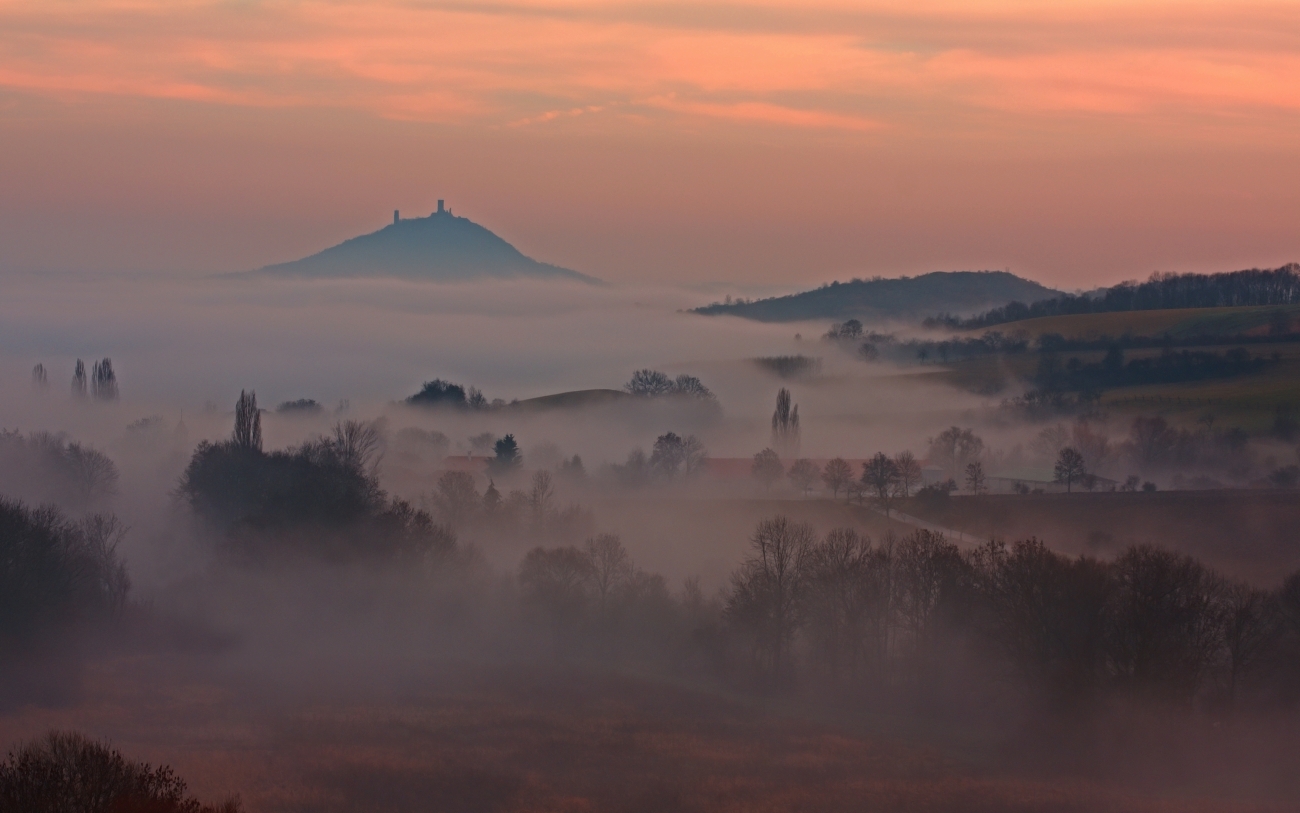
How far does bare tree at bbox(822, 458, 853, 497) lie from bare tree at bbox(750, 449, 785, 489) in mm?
5716

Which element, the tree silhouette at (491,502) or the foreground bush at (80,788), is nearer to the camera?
the foreground bush at (80,788)

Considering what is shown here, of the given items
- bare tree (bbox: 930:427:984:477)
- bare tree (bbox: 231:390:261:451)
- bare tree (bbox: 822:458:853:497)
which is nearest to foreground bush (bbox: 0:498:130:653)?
bare tree (bbox: 231:390:261:451)

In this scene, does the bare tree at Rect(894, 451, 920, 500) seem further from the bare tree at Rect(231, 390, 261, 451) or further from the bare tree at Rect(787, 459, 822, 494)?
the bare tree at Rect(231, 390, 261, 451)

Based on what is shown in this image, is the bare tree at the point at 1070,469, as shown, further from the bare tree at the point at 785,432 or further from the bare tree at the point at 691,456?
the bare tree at the point at 785,432

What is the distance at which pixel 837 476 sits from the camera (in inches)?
5536

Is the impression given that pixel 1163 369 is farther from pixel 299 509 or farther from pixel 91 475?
pixel 91 475

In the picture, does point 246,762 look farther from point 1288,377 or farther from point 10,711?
point 1288,377

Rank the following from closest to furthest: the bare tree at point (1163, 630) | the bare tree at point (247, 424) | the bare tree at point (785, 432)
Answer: the bare tree at point (1163, 630) → the bare tree at point (247, 424) → the bare tree at point (785, 432)

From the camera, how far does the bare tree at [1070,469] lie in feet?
454

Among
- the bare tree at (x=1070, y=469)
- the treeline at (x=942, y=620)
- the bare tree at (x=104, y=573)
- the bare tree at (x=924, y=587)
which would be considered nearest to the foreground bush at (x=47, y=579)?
the bare tree at (x=104, y=573)

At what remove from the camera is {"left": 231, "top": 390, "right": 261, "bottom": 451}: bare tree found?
136m

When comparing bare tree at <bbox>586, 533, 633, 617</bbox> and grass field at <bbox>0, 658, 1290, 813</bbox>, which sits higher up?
bare tree at <bbox>586, 533, 633, 617</bbox>

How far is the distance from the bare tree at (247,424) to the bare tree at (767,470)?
50.2 m

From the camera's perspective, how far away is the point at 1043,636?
70.2 m
